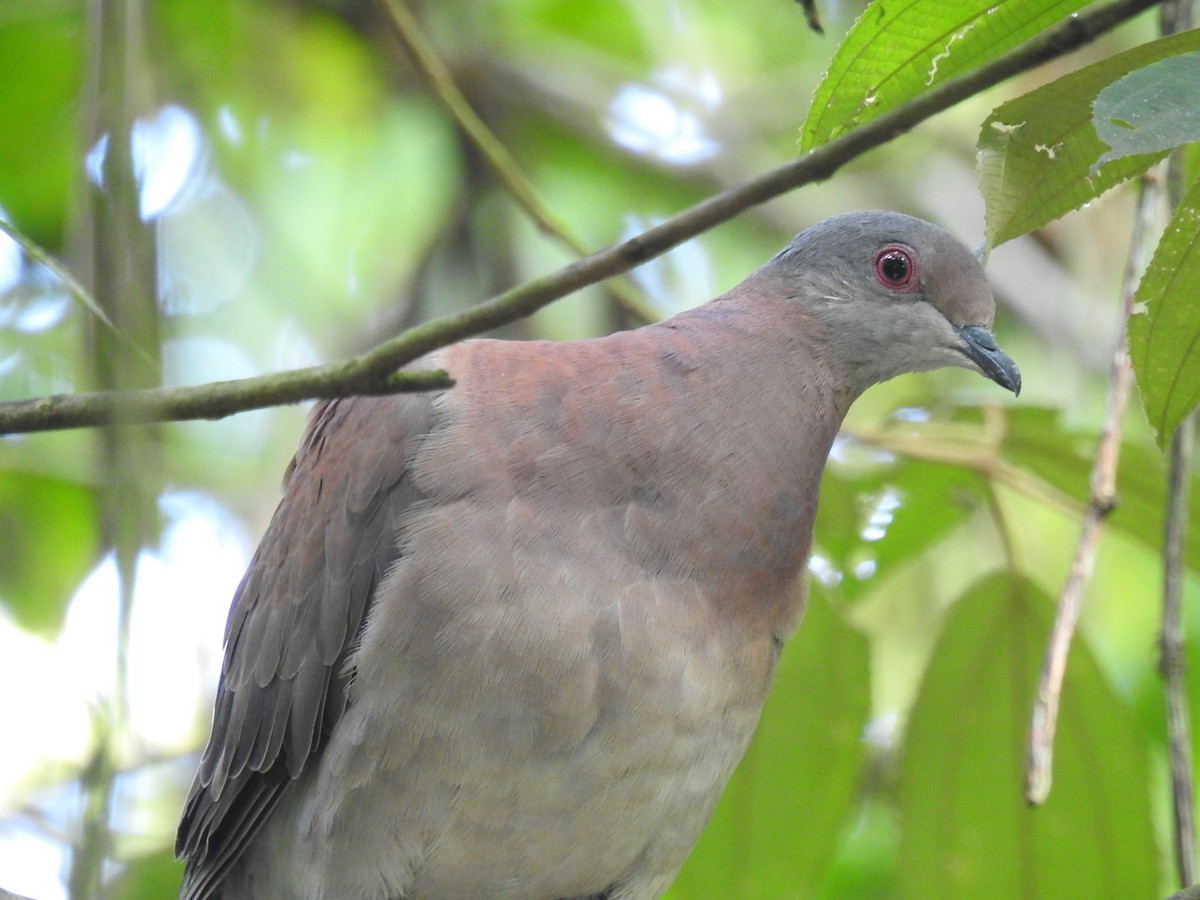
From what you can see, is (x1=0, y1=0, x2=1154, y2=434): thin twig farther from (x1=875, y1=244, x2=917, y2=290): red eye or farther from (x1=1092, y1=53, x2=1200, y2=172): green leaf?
(x1=875, y1=244, x2=917, y2=290): red eye

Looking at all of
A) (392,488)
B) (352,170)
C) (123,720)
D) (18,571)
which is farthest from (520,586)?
(352,170)

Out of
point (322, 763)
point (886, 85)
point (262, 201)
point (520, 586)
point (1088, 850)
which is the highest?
point (262, 201)

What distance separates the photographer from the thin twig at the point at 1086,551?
7.96ft

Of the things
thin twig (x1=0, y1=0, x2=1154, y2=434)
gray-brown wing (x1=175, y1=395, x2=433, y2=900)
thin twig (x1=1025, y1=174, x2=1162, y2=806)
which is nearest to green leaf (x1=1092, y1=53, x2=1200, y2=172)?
thin twig (x1=0, y1=0, x2=1154, y2=434)

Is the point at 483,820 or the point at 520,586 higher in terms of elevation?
the point at 520,586

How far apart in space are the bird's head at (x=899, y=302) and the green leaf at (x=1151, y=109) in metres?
1.41

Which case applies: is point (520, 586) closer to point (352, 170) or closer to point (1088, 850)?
point (1088, 850)

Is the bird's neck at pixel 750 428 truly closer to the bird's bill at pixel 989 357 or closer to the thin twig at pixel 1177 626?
the bird's bill at pixel 989 357

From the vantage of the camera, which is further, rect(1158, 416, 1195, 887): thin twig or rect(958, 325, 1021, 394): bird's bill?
rect(958, 325, 1021, 394): bird's bill

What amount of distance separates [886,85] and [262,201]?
385cm

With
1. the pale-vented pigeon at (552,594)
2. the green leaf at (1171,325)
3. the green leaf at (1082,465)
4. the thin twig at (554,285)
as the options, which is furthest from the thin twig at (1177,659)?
the thin twig at (554,285)

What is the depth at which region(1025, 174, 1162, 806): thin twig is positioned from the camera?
2426 millimetres

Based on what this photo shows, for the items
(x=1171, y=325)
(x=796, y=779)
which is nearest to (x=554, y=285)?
(x=1171, y=325)

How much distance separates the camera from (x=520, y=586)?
8.35ft
